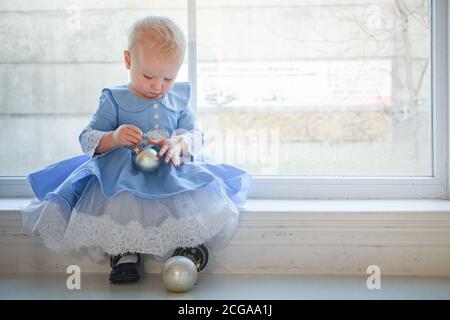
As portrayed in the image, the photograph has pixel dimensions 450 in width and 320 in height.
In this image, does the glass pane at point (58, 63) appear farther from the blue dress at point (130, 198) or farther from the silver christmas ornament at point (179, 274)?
the silver christmas ornament at point (179, 274)

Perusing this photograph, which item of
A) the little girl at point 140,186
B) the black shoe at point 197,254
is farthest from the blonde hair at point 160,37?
the black shoe at point 197,254

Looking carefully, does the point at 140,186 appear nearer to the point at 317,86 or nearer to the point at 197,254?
the point at 197,254

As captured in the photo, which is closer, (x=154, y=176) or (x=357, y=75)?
(x=154, y=176)

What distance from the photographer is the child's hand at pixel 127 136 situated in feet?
5.89

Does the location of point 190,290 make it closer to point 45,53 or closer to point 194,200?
point 194,200

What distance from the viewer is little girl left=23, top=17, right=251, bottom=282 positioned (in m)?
1.73

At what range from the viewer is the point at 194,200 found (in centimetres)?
177

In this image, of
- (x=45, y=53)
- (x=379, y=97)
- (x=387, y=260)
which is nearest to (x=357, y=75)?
(x=379, y=97)

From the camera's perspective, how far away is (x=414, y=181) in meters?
2.13

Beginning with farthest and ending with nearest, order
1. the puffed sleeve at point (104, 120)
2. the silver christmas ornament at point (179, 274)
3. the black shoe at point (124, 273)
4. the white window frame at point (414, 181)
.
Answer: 1. the white window frame at point (414, 181)
2. the puffed sleeve at point (104, 120)
3. the black shoe at point (124, 273)
4. the silver christmas ornament at point (179, 274)

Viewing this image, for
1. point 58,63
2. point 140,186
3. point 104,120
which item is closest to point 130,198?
point 140,186

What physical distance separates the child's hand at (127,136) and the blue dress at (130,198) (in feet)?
0.16

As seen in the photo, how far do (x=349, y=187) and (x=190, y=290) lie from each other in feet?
2.39

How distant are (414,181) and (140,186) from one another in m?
0.96
